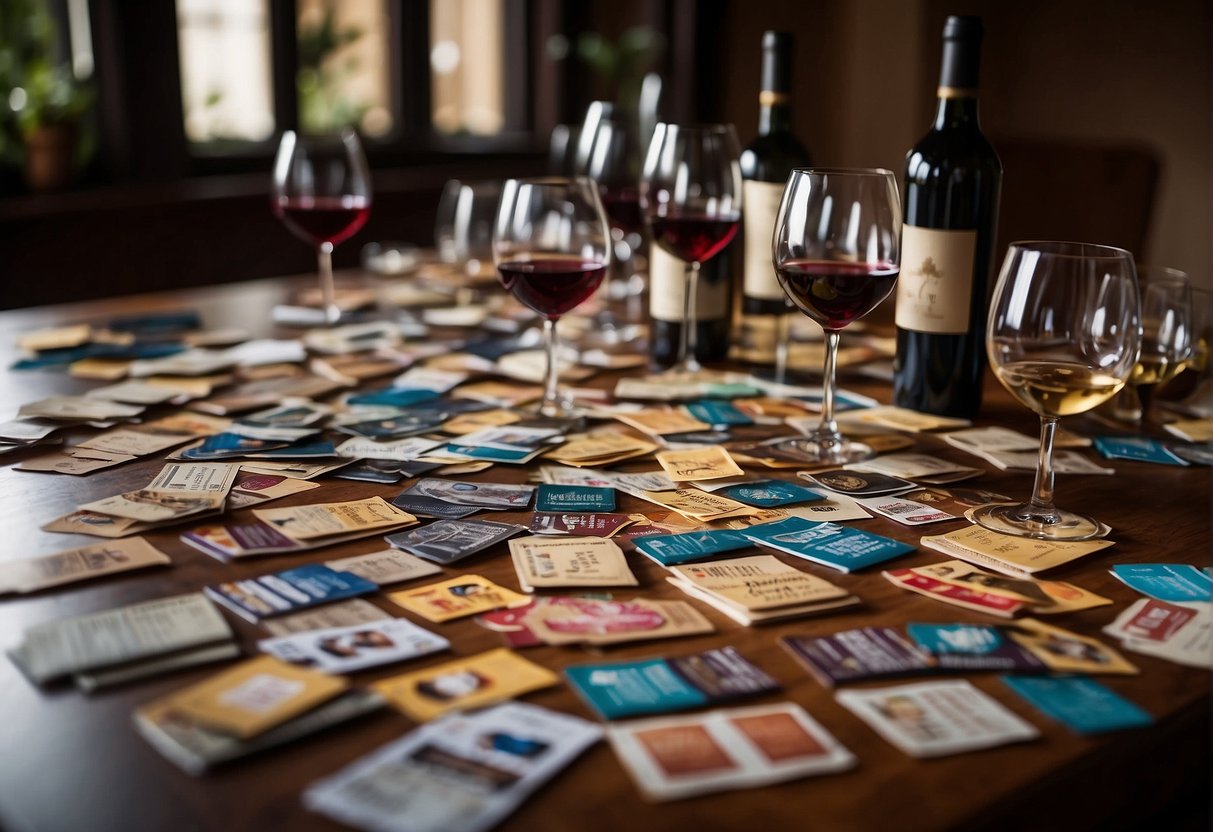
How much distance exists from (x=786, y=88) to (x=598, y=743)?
997 mm

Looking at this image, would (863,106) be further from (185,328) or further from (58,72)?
(185,328)

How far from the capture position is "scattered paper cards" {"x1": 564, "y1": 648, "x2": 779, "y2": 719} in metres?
0.66

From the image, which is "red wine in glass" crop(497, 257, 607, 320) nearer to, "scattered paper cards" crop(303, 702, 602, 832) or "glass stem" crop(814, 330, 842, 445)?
"glass stem" crop(814, 330, 842, 445)

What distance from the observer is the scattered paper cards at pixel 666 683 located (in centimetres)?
66

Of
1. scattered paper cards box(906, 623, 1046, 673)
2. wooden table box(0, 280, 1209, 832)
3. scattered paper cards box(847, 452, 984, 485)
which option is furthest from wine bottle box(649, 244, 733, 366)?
scattered paper cards box(906, 623, 1046, 673)

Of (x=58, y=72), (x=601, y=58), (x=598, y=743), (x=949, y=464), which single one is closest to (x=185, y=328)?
(x=949, y=464)

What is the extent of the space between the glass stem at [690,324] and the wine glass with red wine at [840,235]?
0.27 m

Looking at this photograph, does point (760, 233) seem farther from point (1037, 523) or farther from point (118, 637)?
point (118, 637)

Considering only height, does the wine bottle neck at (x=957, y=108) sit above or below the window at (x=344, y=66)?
below

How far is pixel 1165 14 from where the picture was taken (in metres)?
4.62

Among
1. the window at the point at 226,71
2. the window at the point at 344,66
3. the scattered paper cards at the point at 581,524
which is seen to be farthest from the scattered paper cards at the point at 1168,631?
the window at the point at 344,66

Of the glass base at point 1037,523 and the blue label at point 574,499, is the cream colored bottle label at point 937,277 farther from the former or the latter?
the blue label at point 574,499

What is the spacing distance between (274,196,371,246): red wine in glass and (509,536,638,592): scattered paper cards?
95cm

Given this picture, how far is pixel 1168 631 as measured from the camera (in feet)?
2.56
